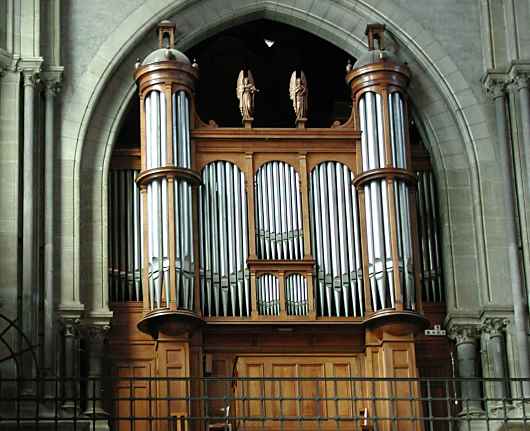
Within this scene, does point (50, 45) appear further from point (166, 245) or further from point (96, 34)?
point (166, 245)

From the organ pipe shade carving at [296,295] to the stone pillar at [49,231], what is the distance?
13.9 feet

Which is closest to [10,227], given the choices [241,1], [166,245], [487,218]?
[166,245]

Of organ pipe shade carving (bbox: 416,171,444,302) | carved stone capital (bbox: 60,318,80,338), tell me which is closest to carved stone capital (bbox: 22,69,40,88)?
carved stone capital (bbox: 60,318,80,338)

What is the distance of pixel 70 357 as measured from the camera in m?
27.8

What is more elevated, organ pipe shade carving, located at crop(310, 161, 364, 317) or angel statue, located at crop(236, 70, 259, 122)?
angel statue, located at crop(236, 70, 259, 122)

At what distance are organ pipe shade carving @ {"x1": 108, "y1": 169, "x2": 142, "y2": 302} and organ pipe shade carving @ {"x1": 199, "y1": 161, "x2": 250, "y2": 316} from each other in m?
1.29

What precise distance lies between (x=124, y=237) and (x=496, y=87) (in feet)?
25.0

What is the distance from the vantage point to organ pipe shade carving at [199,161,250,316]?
1135 inches

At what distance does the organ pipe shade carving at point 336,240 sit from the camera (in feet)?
95.0

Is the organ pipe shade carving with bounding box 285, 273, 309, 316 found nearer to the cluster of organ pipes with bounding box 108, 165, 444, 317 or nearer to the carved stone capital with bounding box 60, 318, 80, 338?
the cluster of organ pipes with bounding box 108, 165, 444, 317

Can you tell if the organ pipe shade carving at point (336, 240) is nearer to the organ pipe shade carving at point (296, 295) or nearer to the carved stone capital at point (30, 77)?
the organ pipe shade carving at point (296, 295)

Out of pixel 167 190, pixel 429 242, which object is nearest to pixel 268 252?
pixel 167 190

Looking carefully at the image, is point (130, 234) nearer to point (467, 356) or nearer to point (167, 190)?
point (167, 190)

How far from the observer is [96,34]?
30.2 m
